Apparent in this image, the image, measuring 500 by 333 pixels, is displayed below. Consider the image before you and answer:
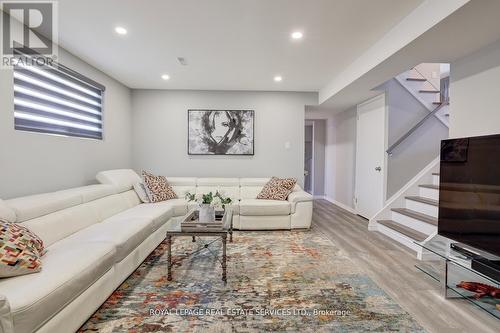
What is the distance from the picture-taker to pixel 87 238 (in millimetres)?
2080

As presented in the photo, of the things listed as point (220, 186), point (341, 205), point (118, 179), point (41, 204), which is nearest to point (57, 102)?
point (118, 179)

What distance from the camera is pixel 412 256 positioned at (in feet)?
9.30

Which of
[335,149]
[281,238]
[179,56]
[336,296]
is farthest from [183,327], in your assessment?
[335,149]

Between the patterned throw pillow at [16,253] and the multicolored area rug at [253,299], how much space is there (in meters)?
0.57

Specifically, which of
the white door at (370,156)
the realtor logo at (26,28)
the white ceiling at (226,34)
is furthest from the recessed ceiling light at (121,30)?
the white door at (370,156)

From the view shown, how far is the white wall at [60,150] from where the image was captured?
2.22m

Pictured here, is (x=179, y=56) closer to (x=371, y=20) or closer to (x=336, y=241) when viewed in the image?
(x=371, y=20)

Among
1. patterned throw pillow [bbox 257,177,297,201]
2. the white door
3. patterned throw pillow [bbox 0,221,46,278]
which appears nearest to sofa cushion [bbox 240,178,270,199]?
patterned throw pillow [bbox 257,177,297,201]

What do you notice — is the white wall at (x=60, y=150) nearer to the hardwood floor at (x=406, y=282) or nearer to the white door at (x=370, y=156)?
the hardwood floor at (x=406, y=282)

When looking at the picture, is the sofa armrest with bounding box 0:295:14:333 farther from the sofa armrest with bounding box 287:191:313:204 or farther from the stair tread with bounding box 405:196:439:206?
the stair tread with bounding box 405:196:439:206

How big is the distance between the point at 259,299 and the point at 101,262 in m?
1.24

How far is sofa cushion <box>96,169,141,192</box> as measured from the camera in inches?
132

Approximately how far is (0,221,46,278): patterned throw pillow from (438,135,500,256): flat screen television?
3.12m

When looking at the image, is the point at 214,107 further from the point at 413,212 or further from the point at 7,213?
the point at 413,212
